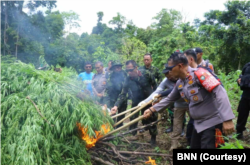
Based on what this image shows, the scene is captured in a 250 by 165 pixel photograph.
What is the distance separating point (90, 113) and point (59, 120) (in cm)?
49

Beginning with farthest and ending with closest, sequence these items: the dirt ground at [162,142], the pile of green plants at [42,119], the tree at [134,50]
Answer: the tree at [134,50]
the dirt ground at [162,142]
the pile of green plants at [42,119]

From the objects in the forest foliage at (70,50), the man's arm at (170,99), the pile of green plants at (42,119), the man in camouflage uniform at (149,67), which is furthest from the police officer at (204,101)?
the forest foliage at (70,50)

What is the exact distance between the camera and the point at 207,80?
2.25 m

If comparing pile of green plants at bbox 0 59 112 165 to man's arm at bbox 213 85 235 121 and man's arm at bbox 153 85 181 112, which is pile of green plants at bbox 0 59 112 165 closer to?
man's arm at bbox 153 85 181 112

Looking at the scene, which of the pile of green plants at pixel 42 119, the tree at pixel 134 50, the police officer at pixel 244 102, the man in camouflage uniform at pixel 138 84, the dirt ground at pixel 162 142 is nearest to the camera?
the pile of green plants at pixel 42 119

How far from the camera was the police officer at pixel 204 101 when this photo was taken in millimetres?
2193

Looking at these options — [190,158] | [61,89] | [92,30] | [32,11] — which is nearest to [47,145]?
[61,89]

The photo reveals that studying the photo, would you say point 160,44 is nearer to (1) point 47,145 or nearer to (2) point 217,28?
(2) point 217,28

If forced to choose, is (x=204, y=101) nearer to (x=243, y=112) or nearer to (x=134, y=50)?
(x=243, y=112)

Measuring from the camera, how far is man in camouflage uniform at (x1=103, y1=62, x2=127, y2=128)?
485cm

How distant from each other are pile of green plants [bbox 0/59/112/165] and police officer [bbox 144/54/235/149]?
1.43 metres

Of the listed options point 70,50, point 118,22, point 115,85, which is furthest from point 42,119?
point 118,22

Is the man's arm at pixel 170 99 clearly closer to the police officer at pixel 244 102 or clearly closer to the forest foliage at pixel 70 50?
the police officer at pixel 244 102

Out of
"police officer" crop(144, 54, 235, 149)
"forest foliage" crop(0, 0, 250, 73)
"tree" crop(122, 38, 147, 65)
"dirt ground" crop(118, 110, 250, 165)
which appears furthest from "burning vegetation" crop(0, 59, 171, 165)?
"tree" crop(122, 38, 147, 65)
